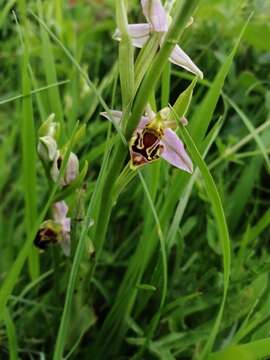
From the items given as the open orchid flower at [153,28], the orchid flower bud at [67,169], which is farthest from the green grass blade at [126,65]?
the orchid flower bud at [67,169]

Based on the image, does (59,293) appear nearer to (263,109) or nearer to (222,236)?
(222,236)

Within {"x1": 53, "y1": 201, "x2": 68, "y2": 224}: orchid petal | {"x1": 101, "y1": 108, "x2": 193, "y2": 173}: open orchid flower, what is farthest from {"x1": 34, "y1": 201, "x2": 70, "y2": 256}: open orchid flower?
{"x1": 101, "y1": 108, "x2": 193, "y2": 173}: open orchid flower

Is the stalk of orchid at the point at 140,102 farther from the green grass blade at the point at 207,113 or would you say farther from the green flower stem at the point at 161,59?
the green grass blade at the point at 207,113

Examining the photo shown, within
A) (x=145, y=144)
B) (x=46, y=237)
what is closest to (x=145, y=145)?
(x=145, y=144)

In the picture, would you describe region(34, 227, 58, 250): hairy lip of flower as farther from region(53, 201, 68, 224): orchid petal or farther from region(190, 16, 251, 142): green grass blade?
region(190, 16, 251, 142): green grass blade

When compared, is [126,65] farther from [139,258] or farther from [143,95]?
[139,258]
